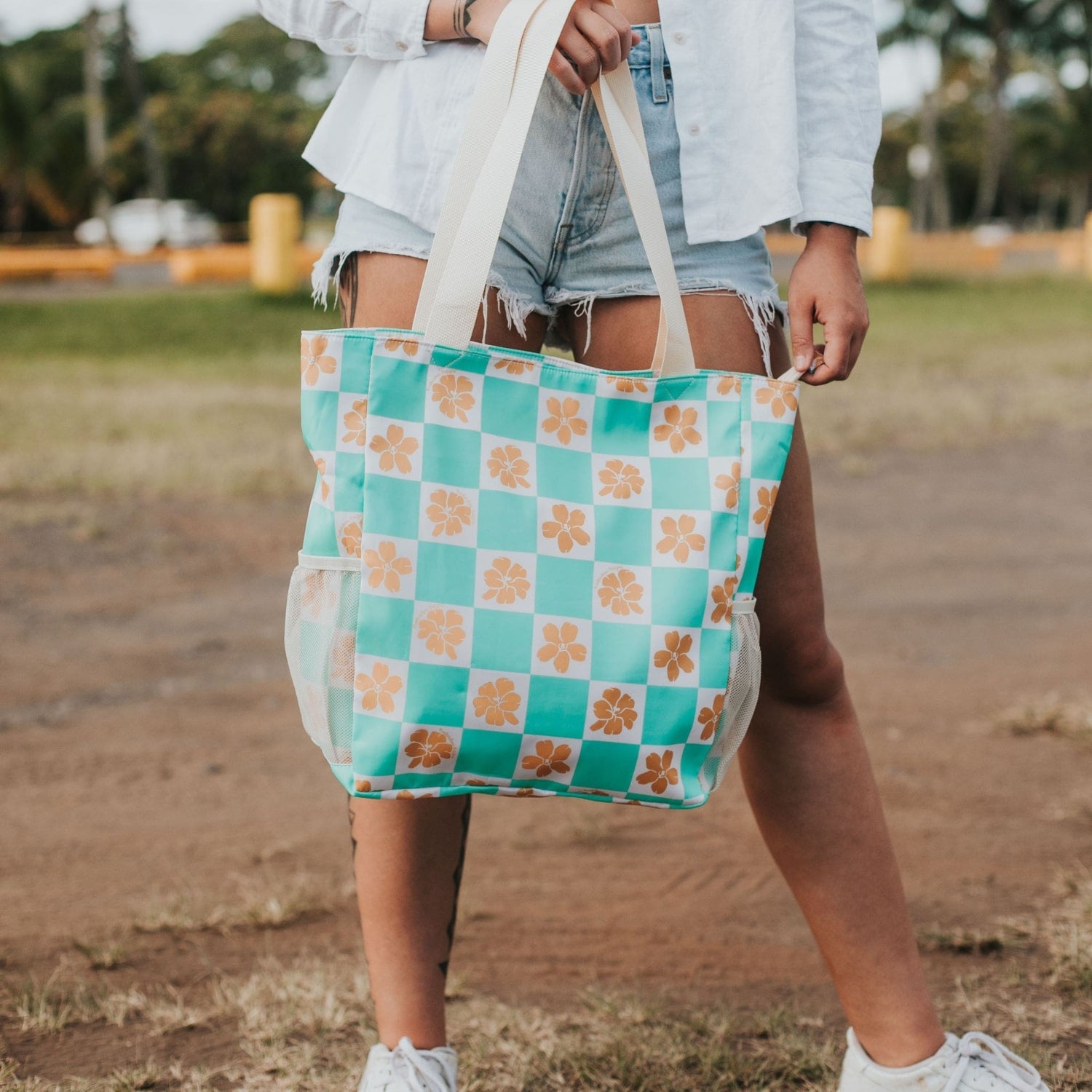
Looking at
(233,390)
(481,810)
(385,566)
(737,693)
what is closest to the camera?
(385,566)

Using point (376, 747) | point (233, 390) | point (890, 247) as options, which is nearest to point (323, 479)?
point (376, 747)

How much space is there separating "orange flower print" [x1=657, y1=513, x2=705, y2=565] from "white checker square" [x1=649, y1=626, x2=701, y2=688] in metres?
0.07

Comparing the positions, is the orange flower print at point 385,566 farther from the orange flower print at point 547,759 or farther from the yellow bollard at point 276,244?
the yellow bollard at point 276,244

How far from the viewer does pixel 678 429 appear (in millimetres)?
1324

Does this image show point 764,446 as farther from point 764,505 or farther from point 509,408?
point 509,408

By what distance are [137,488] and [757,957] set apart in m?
3.89

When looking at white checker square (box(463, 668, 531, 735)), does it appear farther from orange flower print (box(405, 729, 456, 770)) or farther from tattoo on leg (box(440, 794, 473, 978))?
tattoo on leg (box(440, 794, 473, 978))

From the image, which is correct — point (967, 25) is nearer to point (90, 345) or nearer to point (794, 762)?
point (90, 345)

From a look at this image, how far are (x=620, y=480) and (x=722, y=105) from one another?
1.36 ft

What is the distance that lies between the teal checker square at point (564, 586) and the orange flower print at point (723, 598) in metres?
0.13

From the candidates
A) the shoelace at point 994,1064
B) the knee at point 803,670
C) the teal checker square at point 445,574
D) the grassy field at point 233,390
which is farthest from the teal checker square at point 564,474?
the grassy field at point 233,390

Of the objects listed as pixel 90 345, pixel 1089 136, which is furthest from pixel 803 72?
pixel 1089 136

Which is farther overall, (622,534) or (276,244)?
(276,244)

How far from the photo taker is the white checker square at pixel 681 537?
4.27 ft
